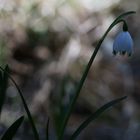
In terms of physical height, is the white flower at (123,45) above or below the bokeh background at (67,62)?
below

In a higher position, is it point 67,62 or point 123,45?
point 67,62

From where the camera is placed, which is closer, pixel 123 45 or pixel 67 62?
pixel 123 45

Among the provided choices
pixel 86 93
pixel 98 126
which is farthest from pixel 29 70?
pixel 98 126

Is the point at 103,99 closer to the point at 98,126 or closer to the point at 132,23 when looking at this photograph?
the point at 98,126

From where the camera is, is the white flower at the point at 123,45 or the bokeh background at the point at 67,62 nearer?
the white flower at the point at 123,45

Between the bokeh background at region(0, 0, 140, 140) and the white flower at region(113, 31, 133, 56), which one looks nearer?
the white flower at region(113, 31, 133, 56)

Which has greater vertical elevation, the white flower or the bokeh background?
the bokeh background

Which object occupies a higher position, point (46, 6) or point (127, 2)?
point (127, 2)

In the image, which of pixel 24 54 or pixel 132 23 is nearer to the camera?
pixel 24 54
